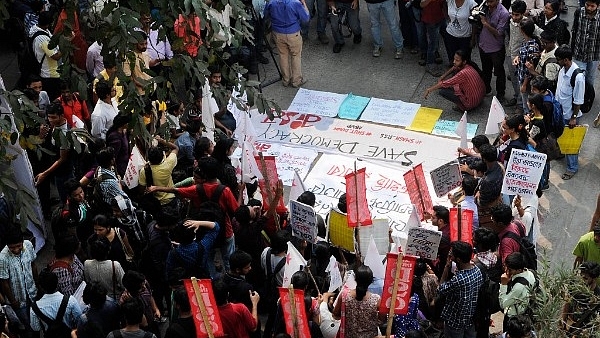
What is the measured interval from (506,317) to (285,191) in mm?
4033

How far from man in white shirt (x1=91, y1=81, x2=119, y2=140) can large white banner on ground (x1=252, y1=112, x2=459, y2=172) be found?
2421mm

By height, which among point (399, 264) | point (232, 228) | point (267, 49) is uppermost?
point (399, 264)

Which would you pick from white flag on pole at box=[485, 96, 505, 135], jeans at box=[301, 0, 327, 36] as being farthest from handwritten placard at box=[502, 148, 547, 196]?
jeans at box=[301, 0, 327, 36]

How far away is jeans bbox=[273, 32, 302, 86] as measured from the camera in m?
13.0

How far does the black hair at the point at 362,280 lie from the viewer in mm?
7633

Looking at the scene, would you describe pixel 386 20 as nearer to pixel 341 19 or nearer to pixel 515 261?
pixel 341 19

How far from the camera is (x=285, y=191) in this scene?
11.5 metres

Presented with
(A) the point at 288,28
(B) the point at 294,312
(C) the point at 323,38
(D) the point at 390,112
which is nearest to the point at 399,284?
(B) the point at 294,312

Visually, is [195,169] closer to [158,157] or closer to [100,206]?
[158,157]

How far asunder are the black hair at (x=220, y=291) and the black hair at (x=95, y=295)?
0.97 m

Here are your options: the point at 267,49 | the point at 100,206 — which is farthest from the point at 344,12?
the point at 100,206

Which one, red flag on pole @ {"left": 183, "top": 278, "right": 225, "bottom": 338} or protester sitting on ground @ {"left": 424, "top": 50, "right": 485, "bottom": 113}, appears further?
protester sitting on ground @ {"left": 424, "top": 50, "right": 485, "bottom": 113}

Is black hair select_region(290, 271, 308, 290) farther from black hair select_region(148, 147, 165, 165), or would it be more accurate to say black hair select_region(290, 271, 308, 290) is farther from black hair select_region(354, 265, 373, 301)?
black hair select_region(148, 147, 165, 165)

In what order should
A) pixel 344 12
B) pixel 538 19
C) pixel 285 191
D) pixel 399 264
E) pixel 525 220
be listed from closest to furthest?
pixel 399 264, pixel 525 220, pixel 285 191, pixel 538 19, pixel 344 12
